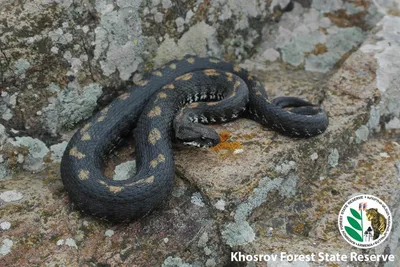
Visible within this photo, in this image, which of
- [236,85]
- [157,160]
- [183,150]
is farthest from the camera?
[236,85]

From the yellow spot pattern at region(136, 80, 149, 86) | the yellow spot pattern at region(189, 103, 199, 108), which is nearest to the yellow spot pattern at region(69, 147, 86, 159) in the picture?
the yellow spot pattern at region(136, 80, 149, 86)

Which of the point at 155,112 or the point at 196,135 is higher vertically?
the point at 155,112

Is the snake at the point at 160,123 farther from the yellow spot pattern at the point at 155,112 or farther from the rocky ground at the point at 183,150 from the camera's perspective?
the rocky ground at the point at 183,150

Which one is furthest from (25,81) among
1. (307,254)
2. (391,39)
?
(391,39)

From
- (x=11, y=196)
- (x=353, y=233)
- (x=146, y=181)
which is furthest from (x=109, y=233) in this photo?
(x=353, y=233)

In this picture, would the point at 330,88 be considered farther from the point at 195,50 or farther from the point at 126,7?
the point at 126,7

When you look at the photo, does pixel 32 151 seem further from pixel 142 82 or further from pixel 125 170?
pixel 142 82

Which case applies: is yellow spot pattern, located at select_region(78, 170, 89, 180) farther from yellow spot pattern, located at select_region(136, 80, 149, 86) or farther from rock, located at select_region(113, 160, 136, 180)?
yellow spot pattern, located at select_region(136, 80, 149, 86)

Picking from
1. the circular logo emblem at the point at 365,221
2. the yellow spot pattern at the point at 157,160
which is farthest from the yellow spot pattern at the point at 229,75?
the circular logo emblem at the point at 365,221
